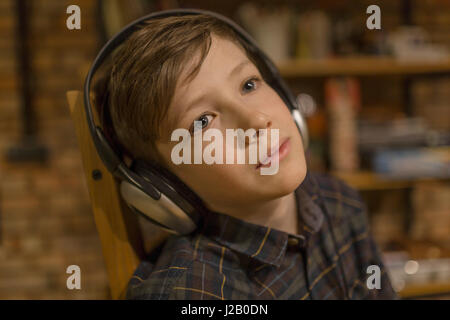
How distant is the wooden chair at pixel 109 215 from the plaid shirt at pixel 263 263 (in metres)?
0.03

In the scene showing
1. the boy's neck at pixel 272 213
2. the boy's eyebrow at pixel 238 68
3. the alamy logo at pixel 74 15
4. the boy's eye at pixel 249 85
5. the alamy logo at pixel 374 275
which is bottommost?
the alamy logo at pixel 374 275

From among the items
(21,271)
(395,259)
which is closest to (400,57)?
(395,259)

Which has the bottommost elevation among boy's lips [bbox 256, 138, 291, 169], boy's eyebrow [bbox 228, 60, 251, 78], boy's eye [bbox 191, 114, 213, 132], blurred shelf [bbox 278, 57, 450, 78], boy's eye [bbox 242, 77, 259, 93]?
boy's lips [bbox 256, 138, 291, 169]

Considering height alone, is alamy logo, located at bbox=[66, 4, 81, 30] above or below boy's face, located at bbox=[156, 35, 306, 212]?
above

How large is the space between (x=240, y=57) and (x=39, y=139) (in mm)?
1442

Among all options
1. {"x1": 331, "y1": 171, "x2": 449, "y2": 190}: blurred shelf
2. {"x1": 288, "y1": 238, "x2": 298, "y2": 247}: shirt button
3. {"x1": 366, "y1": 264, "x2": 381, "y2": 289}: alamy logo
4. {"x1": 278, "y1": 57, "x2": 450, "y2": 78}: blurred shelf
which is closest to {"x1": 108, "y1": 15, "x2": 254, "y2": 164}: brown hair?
{"x1": 288, "y1": 238, "x2": 298, "y2": 247}: shirt button

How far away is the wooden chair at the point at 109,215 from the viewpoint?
0.56 metres

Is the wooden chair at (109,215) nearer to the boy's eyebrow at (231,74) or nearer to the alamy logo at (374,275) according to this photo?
the boy's eyebrow at (231,74)

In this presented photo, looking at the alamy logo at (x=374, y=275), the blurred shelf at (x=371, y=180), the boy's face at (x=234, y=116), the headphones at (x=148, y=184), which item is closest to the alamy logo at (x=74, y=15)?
the headphones at (x=148, y=184)

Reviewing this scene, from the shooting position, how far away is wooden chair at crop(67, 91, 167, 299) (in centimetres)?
56

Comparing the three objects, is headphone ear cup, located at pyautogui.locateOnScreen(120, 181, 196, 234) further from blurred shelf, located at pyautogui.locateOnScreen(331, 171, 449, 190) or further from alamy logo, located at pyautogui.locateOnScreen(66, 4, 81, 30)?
blurred shelf, located at pyautogui.locateOnScreen(331, 171, 449, 190)

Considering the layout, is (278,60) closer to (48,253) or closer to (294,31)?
(294,31)

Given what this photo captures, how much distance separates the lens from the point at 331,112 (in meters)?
1.41

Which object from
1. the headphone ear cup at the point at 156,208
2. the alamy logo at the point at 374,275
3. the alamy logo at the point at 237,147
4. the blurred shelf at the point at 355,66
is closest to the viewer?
the alamy logo at the point at 237,147
